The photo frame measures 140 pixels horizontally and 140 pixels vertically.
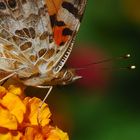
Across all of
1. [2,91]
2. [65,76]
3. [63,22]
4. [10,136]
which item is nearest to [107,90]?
[65,76]

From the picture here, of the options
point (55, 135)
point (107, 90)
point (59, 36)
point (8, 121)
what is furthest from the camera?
point (107, 90)

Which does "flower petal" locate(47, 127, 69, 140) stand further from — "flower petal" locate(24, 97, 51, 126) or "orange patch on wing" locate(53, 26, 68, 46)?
"orange patch on wing" locate(53, 26, 68, 46)

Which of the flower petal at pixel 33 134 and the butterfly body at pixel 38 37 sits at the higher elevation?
the butterfly body at pixel 38 37

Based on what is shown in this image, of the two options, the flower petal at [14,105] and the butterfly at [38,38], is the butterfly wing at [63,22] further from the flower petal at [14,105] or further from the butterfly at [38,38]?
the flower petal at [14,105]

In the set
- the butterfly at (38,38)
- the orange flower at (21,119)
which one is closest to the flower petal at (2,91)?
the orange flower at (21,119)

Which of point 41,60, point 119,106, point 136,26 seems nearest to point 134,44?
point 136,26

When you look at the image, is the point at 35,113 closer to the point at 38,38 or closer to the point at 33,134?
the point at 33,134
